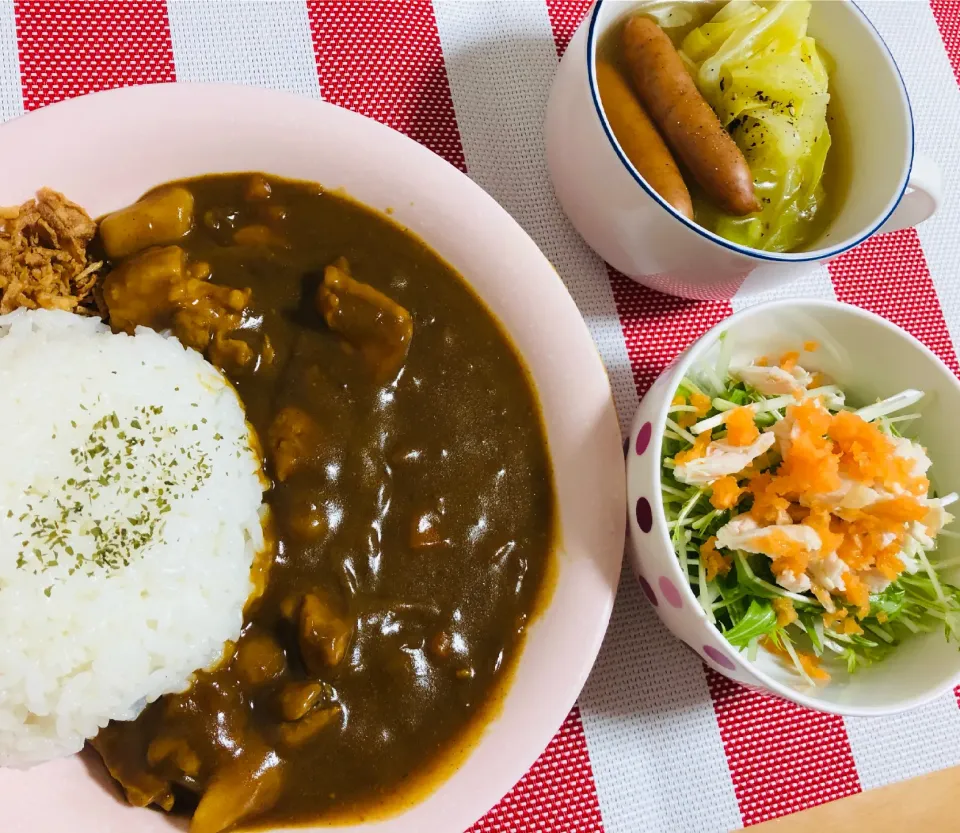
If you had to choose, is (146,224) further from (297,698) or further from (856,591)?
(856,591)

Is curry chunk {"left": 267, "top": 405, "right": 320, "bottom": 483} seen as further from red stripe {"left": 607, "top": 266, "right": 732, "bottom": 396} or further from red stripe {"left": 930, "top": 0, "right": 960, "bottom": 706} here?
red stripe {"left": 930, "top": 0, "right": 960, "bottom": 706}

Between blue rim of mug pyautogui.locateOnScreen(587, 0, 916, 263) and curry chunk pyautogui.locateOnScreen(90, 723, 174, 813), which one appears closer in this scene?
curry chunk pyautogui.locateOnScreen(90, 723, 174, 813)

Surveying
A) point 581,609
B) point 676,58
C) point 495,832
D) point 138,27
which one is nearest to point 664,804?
point 495,832

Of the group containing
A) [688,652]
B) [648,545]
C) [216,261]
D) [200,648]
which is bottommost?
[688,652]

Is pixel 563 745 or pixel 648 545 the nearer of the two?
pixel 648 545

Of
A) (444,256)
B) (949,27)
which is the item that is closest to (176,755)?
(444,256)

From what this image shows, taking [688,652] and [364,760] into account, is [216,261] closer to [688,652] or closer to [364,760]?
[364,760]

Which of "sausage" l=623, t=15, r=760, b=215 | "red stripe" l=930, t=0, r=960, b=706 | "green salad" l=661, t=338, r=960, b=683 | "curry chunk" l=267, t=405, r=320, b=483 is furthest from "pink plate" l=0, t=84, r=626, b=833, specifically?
"red stripe" l=930, t=0, r=960, b=706
